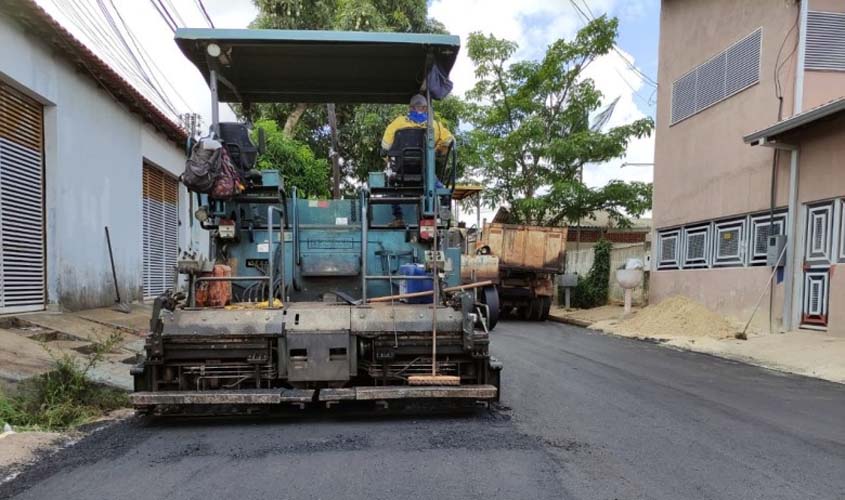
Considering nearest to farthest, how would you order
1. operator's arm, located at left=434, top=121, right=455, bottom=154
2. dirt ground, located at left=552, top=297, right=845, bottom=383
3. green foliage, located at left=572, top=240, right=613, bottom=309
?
operator's arm, located at left=434, top=121, right=455, bottom=154, dirt ground, located at left=552, top=297, right=845, bottom=383, green foliage, located at left=572, top=240, right=613, bottom=309

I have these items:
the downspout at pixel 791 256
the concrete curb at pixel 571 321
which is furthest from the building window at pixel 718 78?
the concrete curb at pixel 571 321

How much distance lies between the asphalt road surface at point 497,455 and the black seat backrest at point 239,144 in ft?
8.35

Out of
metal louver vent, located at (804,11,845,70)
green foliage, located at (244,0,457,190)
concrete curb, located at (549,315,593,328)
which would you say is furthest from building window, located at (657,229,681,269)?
green foliage, located at (244,0,457,190)

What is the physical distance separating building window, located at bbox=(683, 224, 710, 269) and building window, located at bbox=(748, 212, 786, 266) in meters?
1.51

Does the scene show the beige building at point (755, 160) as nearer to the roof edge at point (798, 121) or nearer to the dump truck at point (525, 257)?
the roof edge at point (798, 121)

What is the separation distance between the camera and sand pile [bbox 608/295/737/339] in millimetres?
11732

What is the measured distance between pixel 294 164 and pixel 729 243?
10697mm

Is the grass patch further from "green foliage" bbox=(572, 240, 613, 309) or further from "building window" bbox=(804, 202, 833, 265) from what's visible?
"green foliage" bbox=(572, 240, 613, 309)

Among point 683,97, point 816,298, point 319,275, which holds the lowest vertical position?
point 816,298

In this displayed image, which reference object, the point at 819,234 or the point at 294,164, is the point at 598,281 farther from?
the point at 294,164

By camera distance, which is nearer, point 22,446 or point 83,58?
point 22,446

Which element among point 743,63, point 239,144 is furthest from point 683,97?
point 239,144

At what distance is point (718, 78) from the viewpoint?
518 inches

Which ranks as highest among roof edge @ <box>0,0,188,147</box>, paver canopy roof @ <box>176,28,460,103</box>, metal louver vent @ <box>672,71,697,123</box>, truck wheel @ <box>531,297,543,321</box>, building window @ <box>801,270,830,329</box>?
metal louver vent @ <box>672,71,697,123</box>
